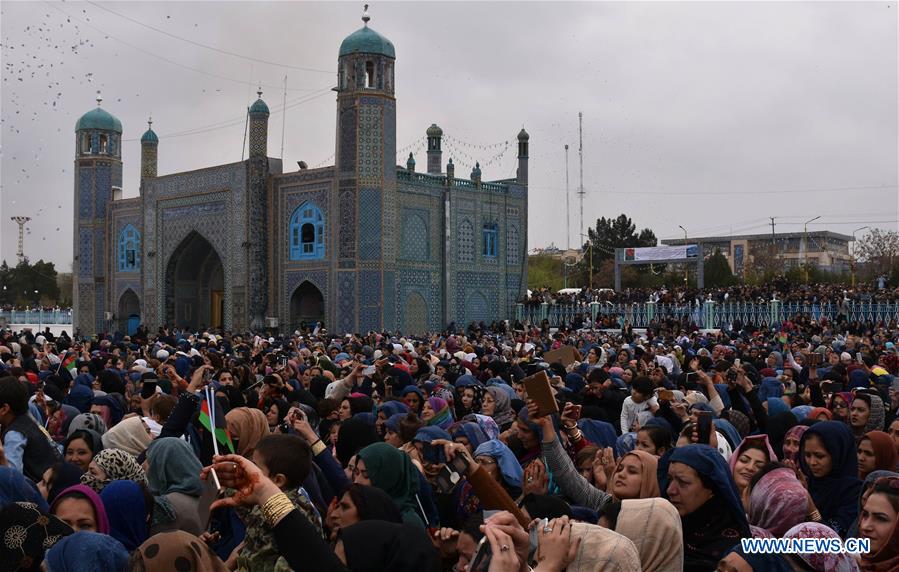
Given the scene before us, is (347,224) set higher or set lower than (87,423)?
higher

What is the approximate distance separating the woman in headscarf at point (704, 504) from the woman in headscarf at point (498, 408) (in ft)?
12.3

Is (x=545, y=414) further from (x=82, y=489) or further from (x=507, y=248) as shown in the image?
(x=507, y=248)

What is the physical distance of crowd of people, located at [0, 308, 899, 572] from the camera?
2783mm

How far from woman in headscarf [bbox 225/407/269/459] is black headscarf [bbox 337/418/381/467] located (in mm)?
562

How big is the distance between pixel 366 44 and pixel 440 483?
24.9 metres

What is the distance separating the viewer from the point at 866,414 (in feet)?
19.9

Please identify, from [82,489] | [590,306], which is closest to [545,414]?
[82,489]

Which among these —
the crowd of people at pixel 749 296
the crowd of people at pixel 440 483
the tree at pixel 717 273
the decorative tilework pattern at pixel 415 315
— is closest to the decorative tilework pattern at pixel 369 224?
the decorative tilework pattern at pixel 415 315

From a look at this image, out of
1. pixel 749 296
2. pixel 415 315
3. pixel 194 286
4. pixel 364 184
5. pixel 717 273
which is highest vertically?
pixel 364 184

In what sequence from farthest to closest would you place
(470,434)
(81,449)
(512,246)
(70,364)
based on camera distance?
(512,246) < (70,364) < (470,434) < (81,449)

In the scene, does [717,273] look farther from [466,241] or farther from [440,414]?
[440,414]

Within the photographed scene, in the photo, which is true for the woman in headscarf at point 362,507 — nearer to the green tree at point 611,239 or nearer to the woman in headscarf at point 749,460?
the woman in headscarf at point 749,460

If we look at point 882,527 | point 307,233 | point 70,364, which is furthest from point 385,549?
point 307,233

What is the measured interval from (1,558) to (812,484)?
3.54 m
